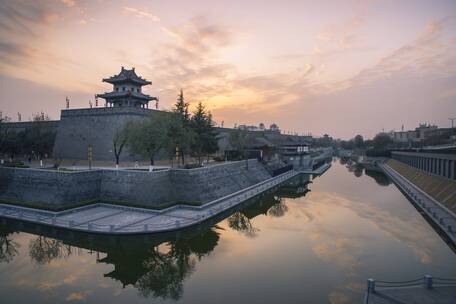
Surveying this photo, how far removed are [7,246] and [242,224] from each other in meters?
17.0

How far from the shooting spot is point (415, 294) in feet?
36.6

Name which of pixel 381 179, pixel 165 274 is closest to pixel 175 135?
pixel 165 274

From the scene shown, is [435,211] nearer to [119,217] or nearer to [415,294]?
[415,294]


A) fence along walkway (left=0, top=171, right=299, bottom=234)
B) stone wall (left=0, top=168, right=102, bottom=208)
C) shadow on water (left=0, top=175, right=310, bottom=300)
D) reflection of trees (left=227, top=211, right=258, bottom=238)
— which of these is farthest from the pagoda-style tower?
reflection of trees (left=227, top=211, right=258, bottom=238)

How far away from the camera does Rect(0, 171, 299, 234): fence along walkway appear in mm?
19859

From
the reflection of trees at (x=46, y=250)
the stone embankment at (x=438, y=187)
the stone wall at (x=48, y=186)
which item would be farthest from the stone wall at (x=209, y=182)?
the stone embankment at (x=438, y=187)

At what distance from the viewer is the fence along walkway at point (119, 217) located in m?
19.9

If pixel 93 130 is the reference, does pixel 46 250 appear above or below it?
below

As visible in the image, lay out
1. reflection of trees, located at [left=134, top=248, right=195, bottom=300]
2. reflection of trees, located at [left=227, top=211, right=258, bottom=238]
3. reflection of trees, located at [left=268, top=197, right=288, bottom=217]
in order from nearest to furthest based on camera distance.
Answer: reflection of trees, located at [left=134, top=248, right=195, bottom=300], reflection of trees, located at [left=227, top=211, right=258, bottom=238], reflection of trees, located at [left=268, top=197, right=288, bottom=217]

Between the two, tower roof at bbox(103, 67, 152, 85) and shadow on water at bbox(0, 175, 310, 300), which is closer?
shadow on water at bbox(0, 175, 310, 300)

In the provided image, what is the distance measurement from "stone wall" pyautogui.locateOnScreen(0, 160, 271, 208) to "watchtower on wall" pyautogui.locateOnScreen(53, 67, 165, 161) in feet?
40.8

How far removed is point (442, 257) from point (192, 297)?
15365 millimetres

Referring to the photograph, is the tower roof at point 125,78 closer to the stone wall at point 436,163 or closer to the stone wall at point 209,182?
the stone wall at point 209,182

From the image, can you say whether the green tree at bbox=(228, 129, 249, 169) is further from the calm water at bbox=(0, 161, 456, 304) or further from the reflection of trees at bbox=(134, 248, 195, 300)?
the reflection of trees at bbox=(134, 248, 195, 300)
